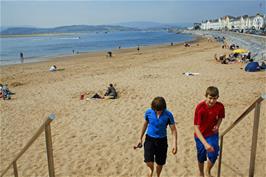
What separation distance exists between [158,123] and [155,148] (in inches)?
15.5

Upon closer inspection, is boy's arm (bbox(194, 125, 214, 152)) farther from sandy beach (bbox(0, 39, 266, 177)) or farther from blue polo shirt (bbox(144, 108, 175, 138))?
sandy beach (bbox(0, 39, 266, 177))

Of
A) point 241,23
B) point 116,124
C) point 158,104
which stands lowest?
point 116,124

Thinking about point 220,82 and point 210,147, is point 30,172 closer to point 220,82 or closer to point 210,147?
point 210,147

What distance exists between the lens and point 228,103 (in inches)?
365

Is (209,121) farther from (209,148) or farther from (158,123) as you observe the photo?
(158,123)

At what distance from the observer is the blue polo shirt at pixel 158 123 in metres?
3.73

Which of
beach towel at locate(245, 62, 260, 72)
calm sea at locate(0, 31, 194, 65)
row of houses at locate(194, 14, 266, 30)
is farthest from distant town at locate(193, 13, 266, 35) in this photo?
beach towel at locate(245, 62, 260, 72)

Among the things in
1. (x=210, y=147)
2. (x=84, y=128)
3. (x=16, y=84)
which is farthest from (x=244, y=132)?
(x=16, y=84)

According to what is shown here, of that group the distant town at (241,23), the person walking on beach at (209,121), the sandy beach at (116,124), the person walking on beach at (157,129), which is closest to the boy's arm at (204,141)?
the person walking on beach at (209,121)

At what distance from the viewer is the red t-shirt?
357 centimetres

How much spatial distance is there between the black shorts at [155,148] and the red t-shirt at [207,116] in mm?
551

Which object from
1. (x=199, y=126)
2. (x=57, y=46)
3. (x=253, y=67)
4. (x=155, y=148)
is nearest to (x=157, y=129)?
(x=155, y=148)

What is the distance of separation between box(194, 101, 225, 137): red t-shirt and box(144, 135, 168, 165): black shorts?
551mm

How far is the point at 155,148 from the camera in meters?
3.87
